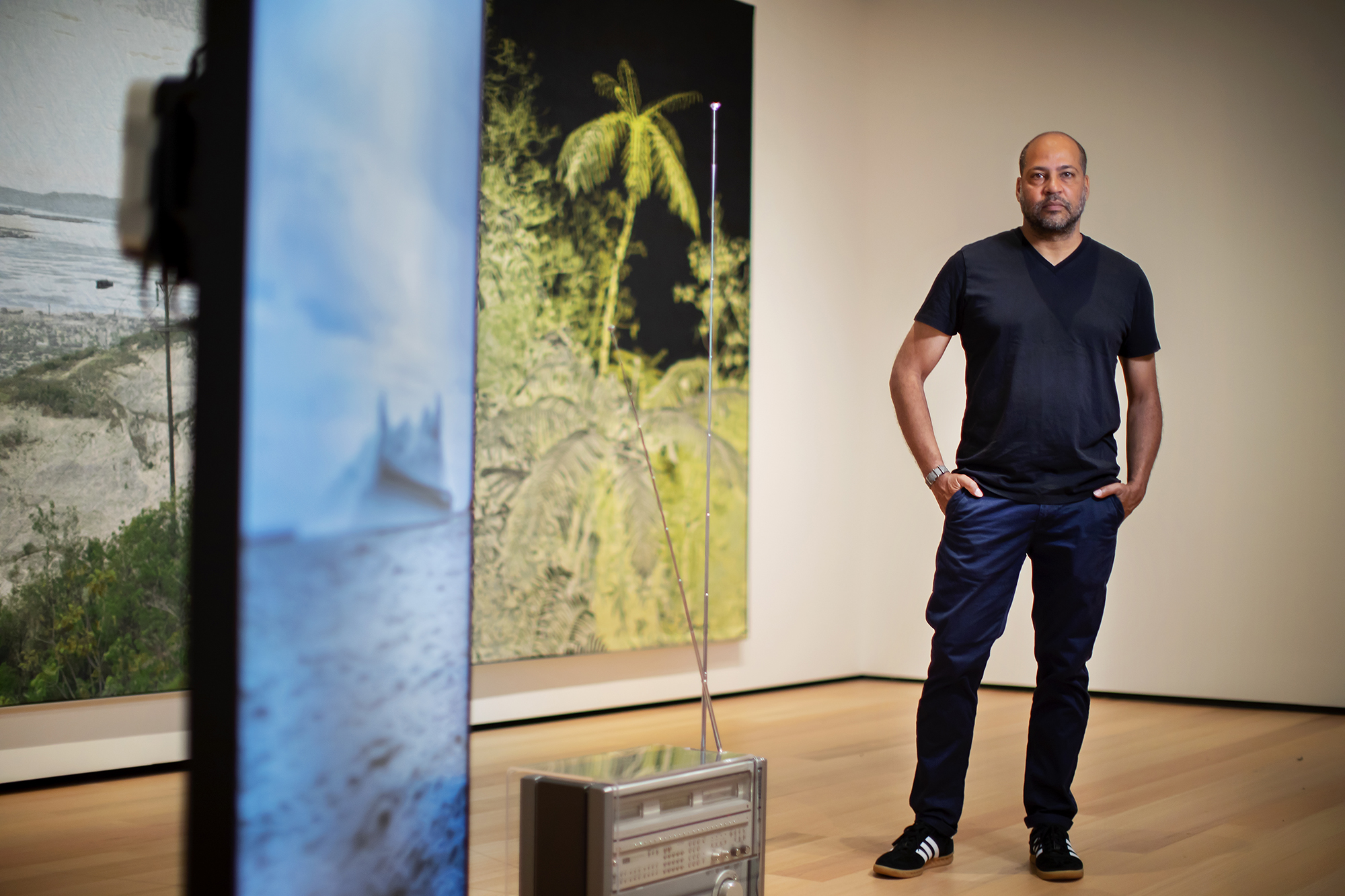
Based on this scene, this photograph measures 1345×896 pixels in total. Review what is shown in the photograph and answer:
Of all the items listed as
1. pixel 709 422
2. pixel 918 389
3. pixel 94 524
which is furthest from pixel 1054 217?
pixel 94 524

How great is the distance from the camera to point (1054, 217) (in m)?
2.30

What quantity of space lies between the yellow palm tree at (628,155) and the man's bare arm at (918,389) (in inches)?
70.7

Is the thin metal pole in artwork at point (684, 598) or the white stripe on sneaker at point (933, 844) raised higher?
the thin metal pole in artwork at point (684, 598)

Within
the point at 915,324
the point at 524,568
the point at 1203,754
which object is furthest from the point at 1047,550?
the point at 524,568

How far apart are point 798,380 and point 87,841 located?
3.25m

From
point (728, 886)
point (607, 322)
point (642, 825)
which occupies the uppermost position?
point (607, 322)

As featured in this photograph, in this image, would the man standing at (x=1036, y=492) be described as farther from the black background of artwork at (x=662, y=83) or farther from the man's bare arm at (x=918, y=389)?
the black background of artwork at (x=662, y=83)

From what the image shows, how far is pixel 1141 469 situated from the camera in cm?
242

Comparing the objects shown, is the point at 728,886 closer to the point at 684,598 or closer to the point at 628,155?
the point at 684,598

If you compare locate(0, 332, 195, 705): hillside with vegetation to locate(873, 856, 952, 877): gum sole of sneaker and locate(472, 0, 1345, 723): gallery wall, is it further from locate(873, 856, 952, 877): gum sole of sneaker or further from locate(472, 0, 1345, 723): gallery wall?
locate(873, 856, 952, 877): gum sole of sneaker

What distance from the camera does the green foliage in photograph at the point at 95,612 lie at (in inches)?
114

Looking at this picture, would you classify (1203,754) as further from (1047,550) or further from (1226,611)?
(1047,550)

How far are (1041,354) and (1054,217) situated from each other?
0.27 m

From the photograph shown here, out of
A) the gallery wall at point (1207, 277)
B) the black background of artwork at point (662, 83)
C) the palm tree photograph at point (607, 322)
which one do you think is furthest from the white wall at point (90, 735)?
the gallery wall at point (1207, 277)
